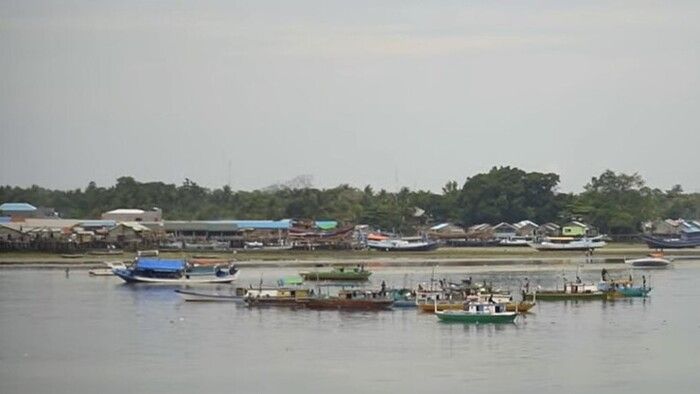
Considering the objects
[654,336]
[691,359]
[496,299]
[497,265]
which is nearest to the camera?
[691,359]

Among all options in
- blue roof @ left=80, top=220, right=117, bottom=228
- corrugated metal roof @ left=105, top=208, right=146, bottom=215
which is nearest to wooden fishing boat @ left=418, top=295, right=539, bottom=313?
blue roof @ left=80, top=220, right=117, bottom=228

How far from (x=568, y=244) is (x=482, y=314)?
6633 cm

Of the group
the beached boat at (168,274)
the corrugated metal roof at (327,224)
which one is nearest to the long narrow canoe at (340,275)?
the beached boat at (168,274)

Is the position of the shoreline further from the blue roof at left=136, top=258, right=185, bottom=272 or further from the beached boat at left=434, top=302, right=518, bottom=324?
the beached boat at left=434, top=302, right=518, bottom=324

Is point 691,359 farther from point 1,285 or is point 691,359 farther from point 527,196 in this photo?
point 527,196

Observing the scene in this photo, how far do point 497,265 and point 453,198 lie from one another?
47.7 metres

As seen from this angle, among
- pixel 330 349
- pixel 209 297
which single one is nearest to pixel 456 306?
pixel 330 349

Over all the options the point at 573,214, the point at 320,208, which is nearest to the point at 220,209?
the point at 320,208

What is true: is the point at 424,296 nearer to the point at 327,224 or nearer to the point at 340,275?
the point at 340,275

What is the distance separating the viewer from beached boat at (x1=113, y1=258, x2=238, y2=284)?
263 feet

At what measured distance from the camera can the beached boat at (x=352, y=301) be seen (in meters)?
62.2

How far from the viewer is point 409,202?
14925cm

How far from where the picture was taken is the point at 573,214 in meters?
140

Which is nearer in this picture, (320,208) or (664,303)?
(664,303)
